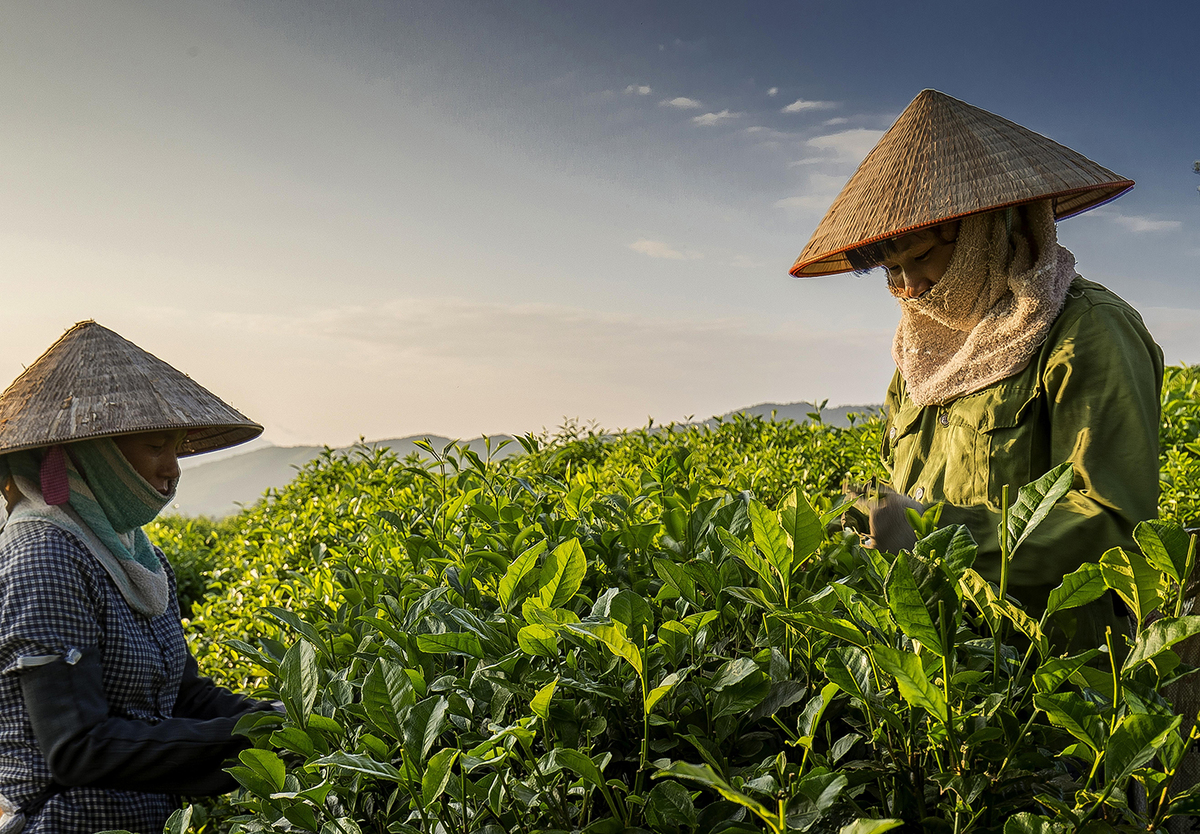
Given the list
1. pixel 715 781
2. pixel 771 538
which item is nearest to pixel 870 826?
pixel 715 781

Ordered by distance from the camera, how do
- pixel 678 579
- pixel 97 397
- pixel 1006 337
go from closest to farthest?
pixel 678 579 → pixel 1006 337 → pixel 97 397

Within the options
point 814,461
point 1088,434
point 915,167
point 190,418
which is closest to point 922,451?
point 1088,434

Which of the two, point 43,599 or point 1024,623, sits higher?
point 1024,623

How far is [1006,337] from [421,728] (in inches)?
67.8

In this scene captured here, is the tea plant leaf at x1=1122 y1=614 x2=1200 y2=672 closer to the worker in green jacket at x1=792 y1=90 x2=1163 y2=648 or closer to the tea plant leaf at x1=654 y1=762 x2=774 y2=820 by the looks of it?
the tea plant leaf at x1=654 y1=762 x2=774 y2=820

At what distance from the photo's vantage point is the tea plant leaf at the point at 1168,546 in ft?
2.55

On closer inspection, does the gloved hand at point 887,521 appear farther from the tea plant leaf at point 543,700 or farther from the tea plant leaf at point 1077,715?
the tea plant leaf at point 543,700

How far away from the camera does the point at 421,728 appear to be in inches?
33.1

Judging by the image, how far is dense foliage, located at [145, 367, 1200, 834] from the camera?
2.46ft

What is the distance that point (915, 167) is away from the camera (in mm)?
2039

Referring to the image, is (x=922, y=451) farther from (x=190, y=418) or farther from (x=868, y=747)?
(x=190, y=418)

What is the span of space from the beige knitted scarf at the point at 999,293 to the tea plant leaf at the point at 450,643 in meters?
1.57

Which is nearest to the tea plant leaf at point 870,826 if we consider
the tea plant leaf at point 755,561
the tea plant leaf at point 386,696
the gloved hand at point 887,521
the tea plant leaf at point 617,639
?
the tea plant leaf at point 617,639

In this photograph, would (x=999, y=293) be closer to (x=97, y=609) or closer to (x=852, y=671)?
(x=852, y=671)
